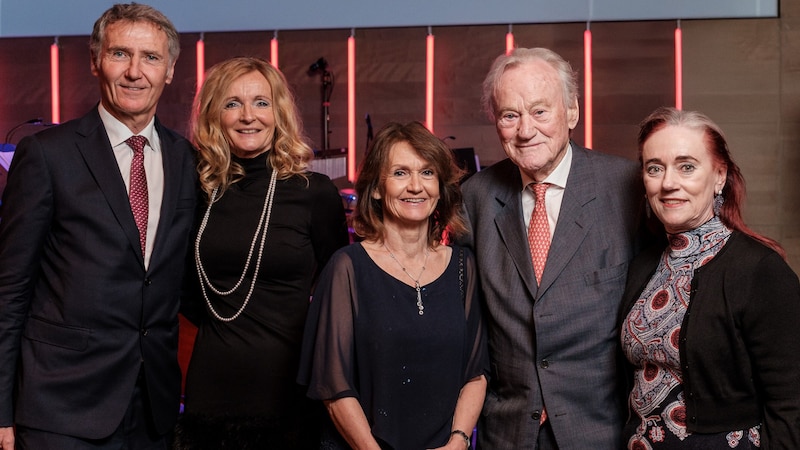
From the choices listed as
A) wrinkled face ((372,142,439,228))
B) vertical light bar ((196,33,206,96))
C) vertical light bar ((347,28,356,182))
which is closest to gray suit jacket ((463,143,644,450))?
wrinkled face ((372,142,439,228))

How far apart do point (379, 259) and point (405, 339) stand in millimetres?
237

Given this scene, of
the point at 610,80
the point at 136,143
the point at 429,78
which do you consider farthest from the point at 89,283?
the point at 610,80

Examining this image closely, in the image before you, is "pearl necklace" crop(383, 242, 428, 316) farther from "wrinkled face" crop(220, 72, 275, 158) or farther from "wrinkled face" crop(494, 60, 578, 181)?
"wrinkled face" crop(220, 72, 275, 158)

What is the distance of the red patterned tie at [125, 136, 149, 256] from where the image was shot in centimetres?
207

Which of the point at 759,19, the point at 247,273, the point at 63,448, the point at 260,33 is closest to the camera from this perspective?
the point at 63,448

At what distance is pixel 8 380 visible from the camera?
1.96m

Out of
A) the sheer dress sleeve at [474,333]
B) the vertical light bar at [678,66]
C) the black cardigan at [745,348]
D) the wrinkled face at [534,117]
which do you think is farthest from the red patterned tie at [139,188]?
the vertical light bar at [678,66]

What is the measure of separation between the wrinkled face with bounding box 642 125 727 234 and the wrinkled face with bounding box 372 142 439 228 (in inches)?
22.3

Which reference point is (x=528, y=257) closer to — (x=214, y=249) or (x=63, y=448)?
(x=214, y=249)

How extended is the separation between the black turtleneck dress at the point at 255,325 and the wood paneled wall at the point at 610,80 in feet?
16.5

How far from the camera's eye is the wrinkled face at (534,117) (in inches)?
83.4

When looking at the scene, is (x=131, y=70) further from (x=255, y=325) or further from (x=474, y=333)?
(x=474, y=333)

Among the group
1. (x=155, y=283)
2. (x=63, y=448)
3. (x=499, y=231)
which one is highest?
(x=499, y=231)

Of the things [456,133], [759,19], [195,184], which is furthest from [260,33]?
[195,184]
